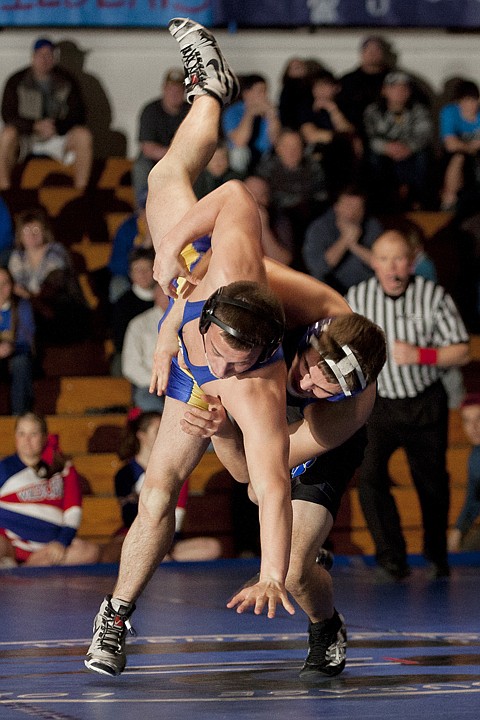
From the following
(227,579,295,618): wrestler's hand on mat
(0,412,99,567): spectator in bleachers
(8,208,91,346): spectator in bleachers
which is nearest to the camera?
(227,579,295,618): wrestler's hand on mat

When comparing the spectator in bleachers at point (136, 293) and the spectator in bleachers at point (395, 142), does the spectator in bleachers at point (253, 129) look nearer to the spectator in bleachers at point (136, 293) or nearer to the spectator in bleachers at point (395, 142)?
the spectator in bleachers at point (395, 142)

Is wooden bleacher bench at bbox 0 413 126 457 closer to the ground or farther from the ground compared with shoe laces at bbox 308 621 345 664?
closer to the ground

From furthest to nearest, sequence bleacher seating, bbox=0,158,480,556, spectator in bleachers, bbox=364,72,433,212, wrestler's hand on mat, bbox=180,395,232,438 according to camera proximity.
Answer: spectator in bleachers, bbox=364,72,433,212 → bleacher seating, bbox=0,158,480,556 → wrestler's hand on mat, bbox=180,395,232,438

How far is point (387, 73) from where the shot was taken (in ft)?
35.6

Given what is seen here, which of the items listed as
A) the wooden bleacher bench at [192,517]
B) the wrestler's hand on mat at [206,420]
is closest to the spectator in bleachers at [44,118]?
the wooden bleacher bench at [192,517]

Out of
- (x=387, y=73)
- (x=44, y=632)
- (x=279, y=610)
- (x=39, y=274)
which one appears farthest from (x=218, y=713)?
(x=387, y=73)

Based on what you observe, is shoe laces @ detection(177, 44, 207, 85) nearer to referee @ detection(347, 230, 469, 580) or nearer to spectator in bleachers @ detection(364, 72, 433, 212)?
referee @ detection(347, 230, 469, 580)

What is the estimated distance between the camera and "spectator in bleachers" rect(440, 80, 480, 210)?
11.0 meters

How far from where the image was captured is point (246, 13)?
36.7 ft

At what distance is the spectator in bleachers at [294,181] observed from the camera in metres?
9.76

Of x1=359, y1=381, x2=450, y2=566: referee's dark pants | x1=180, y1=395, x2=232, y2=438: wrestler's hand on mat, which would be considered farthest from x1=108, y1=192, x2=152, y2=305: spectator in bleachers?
x1=180, y1=395, x2=232, y2=438: wrestler's hand on mat

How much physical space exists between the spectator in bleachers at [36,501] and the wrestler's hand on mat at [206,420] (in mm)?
3441

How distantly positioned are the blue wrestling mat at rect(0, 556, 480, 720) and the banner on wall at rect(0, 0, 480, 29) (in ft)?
17.4

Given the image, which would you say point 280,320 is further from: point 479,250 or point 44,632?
point 479,250
